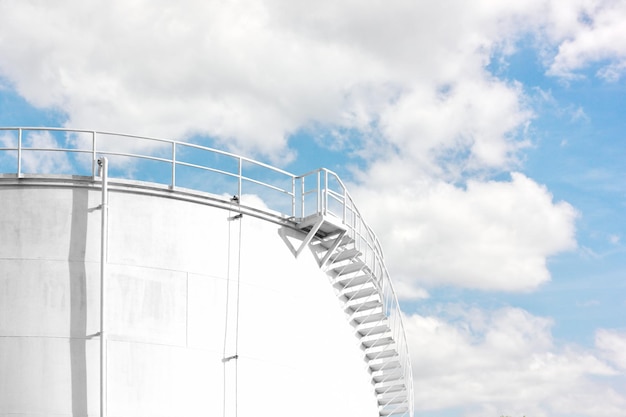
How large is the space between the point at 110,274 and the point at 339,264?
7918 mm

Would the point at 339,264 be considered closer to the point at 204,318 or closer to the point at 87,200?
the point at 204,318

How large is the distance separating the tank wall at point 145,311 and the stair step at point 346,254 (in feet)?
9.27

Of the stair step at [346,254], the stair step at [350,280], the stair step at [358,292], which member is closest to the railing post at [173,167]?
the stair step at [346,254]

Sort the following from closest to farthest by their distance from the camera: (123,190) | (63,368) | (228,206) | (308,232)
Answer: (63,368) → (123,190) → (228,206) → (308,232)

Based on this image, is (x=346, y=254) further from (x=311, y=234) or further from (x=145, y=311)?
(x=145, y=311)

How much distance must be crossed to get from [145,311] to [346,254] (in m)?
7.29

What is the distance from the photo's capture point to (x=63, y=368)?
20.2 metres

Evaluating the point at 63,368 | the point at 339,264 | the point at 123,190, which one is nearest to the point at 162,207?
the point at 123,190

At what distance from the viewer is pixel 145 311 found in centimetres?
2120

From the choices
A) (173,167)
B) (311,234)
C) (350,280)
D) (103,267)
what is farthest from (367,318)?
(103,267)

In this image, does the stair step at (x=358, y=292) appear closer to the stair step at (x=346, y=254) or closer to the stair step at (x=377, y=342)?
the stair step at (x=346, y=254)

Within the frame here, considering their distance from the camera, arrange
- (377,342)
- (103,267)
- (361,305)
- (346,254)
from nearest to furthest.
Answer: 1. (103,267)
2. (346,254)
3. (361,305)
4. (377,342)

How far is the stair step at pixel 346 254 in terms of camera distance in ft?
86.7

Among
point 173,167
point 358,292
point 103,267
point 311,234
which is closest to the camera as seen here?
point 103,267
